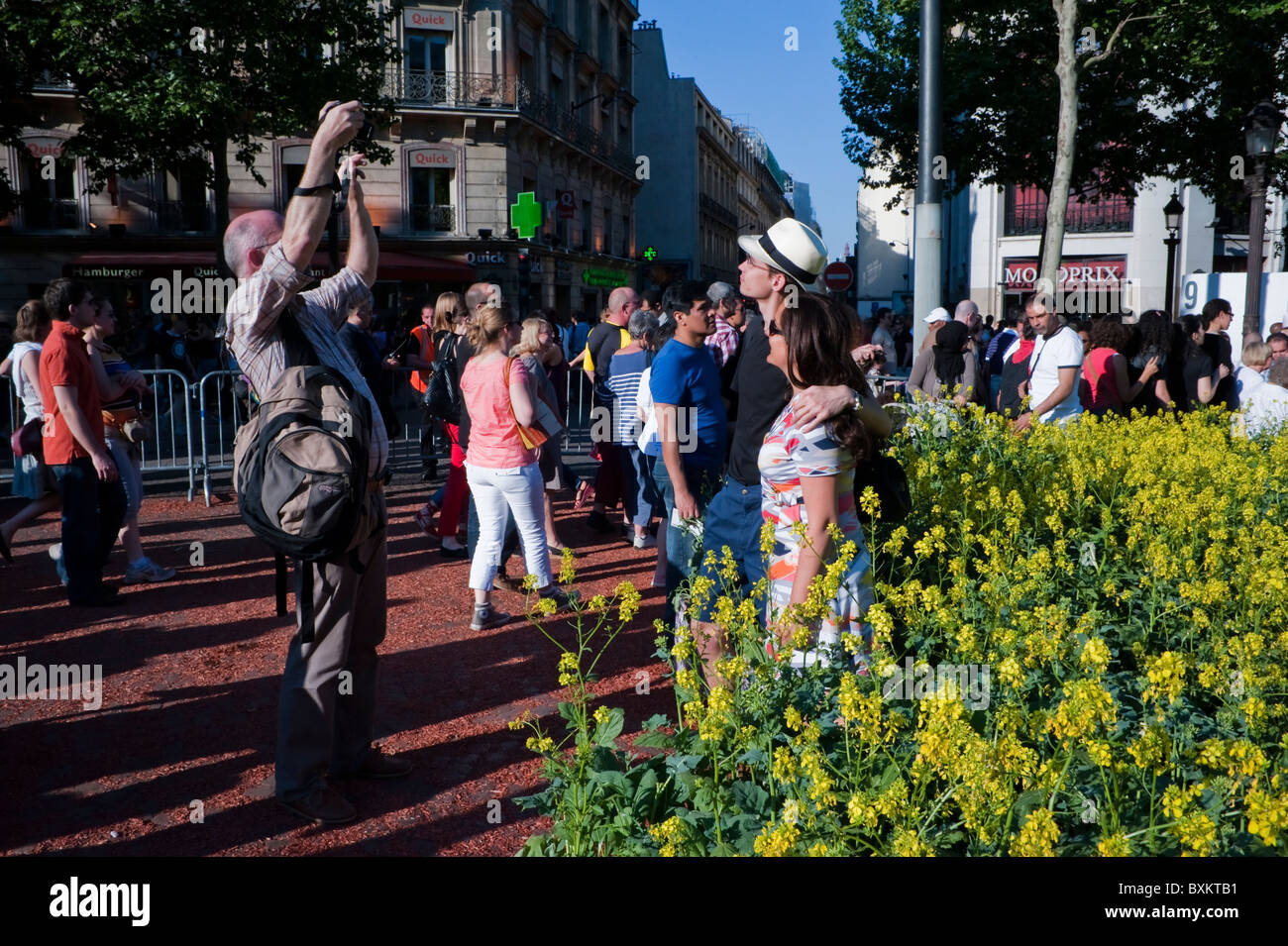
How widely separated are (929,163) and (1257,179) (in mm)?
8009

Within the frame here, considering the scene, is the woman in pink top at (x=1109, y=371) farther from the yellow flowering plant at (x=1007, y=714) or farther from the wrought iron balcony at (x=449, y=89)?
the wrought iron balcony at (x=449, y=89)


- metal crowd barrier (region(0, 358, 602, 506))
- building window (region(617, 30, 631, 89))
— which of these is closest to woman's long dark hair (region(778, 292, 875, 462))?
metal crowd barrier (region(0, 358, 602, 506))

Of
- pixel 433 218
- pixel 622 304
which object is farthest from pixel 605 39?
pixel 622 304

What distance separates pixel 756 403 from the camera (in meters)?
4.17

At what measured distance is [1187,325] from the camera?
904 cm

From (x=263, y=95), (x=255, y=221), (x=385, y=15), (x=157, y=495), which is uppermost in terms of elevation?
(x=385, y=15)

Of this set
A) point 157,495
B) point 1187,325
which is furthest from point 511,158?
point 1187,325

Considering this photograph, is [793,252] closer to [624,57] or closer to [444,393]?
[444,393]

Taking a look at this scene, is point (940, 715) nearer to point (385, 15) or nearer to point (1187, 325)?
point (1187, 325)

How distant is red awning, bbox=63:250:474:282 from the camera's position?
29172 mm

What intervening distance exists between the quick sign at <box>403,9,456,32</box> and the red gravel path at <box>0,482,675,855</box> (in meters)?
29.5

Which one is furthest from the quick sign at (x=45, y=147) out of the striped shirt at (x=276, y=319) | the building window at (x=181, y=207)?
the striped shirt at (x=276, y=319)
